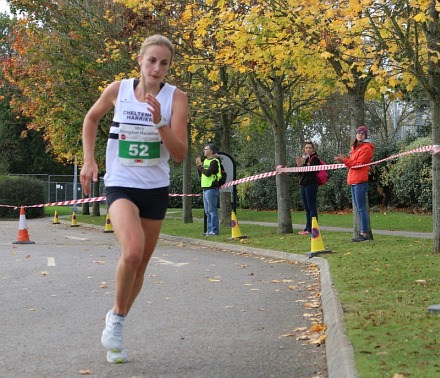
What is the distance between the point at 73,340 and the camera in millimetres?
6648

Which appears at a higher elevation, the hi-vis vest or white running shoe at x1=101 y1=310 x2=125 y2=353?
the hi-vis vest

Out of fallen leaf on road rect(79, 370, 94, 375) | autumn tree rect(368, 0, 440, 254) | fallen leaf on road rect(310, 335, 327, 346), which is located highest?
autumn tree rect(368, 0, 440, 254)

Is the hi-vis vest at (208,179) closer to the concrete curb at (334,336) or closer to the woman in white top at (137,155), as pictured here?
the concrete curb at (334,336)

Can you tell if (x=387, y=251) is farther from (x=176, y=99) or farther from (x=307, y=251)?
(x=176, y=99)

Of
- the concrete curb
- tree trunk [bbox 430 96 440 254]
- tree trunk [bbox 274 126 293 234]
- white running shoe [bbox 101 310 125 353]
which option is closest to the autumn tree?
tree trunk [bbox 430 96 440 254]

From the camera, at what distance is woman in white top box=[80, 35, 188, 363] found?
18.4 ft

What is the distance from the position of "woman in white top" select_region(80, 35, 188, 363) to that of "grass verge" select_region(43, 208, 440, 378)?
1591mm

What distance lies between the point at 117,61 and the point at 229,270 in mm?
12503

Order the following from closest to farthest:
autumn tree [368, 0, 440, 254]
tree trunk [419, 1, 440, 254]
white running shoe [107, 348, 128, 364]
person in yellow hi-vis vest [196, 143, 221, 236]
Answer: white running shoe [107, 348, 128, 364] → autumn tree [368, 0, 440, 254] → tree trunk [419, 1, 440, 254] → person in yellow hi-vis vest [196, 143, 221, 236]

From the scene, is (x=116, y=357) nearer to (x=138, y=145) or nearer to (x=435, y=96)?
(x=138, y=145)

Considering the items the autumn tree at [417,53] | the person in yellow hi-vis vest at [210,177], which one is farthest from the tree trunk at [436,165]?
the person in yellow hi-vis vest at [210,177]

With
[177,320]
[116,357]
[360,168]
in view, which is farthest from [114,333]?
[360,168]

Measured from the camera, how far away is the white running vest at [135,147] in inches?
222

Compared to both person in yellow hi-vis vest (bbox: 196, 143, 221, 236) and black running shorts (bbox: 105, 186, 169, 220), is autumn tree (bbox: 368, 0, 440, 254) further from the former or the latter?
person in yellow hi-vis vest (bbox: 196, 143, 221, 236)
